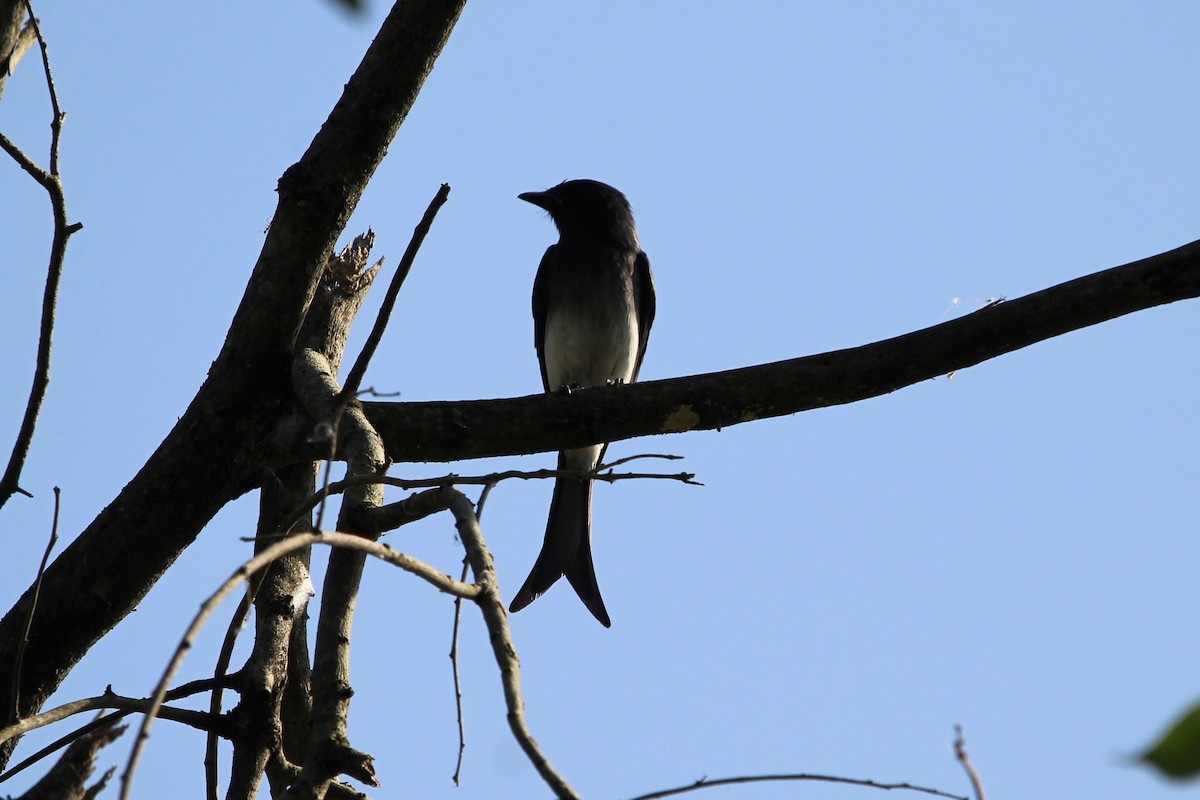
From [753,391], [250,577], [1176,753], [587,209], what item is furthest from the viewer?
[587,209]

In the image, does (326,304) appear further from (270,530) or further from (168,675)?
(168,675)

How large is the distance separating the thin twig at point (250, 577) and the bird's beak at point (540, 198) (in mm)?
5238

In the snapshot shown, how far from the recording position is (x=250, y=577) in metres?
1.74

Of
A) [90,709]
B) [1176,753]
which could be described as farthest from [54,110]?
[1176,753]

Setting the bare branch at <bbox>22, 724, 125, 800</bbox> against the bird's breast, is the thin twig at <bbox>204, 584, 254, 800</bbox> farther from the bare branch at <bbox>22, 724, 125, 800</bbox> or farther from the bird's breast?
the bird's breast

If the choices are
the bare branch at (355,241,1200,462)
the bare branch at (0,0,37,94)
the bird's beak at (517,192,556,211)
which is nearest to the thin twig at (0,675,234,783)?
the bare branch at (355,241,1200,462)

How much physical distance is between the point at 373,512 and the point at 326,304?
171 cm

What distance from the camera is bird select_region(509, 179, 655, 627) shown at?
247 inches

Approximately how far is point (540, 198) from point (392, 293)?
4493 mm

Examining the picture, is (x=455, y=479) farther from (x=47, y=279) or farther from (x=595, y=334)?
(x=595, y=334)

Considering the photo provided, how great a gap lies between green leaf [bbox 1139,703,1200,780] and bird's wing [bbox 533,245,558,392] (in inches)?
240

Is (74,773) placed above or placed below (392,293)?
below

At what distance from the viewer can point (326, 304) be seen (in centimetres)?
448

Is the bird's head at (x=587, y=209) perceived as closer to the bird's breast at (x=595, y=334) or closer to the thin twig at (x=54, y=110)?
the bird's breast at (x=595, y=334)
